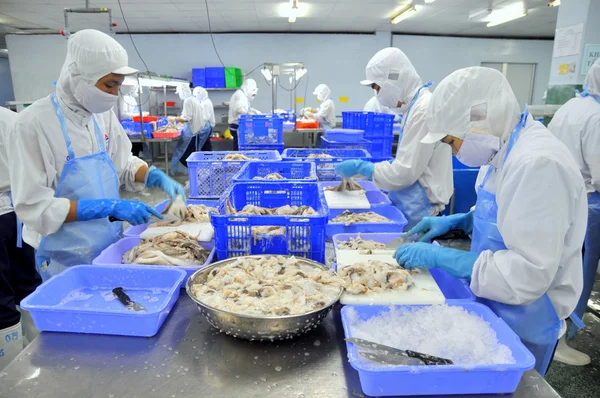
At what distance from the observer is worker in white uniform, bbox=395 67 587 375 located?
133 cm

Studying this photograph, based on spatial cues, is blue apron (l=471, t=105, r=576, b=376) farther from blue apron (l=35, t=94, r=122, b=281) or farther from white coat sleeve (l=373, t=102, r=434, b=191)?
blue apron (l=35, t=94, r=122, b=281)

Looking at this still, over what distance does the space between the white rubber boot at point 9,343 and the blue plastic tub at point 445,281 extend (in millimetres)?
2106

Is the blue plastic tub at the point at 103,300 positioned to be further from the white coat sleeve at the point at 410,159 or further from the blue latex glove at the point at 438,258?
the white coat sleeve at the point at 410,159

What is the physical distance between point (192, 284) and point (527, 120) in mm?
1422

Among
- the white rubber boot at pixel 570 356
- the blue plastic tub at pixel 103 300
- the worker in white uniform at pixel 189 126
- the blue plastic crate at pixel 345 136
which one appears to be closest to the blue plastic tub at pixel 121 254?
the blue plastic tub at pixel 103 300

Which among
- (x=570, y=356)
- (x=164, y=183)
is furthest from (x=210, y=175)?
(x=570, y=356)

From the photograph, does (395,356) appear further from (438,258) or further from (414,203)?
(414,203)

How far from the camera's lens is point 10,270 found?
109 inches

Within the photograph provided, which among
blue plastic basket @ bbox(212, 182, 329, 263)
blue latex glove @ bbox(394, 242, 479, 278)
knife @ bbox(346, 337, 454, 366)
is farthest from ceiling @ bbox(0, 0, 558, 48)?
knife @ bbox(346, 337, 454, 366)

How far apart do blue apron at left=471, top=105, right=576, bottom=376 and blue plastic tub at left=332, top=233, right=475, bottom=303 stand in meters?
0.09

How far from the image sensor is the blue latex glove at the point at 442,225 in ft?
7.00

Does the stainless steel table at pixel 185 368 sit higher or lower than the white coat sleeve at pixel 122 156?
lower

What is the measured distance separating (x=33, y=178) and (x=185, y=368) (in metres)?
1.29

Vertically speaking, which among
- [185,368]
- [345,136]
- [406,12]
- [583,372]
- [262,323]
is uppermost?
[406,12]
